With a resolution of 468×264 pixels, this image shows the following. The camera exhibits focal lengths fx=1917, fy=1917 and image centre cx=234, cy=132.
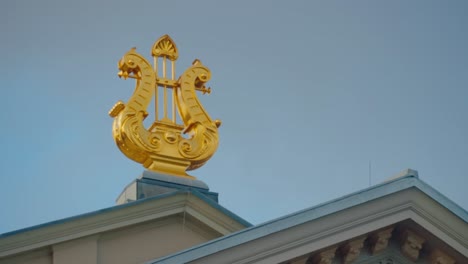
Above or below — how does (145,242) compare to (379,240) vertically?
above

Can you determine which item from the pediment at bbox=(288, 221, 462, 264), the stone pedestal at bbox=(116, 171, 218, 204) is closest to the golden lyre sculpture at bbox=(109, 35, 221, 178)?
the stone pedestal at bbox=(116, 171, 218, 204)

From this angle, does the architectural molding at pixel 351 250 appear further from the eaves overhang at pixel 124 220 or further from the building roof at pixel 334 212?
the eaves overhang at pixel 124 220

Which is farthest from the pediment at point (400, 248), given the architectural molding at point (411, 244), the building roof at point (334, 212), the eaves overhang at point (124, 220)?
the eaves overhang at point (124, 220)

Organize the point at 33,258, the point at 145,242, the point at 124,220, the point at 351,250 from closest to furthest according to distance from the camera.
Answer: the point at 351,250 → the point at 33,258 → the point at 124,220 → the point at 145,242

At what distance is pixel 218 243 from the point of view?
2088 centimetres

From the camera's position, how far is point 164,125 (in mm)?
29000

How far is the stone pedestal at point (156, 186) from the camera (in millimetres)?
28859

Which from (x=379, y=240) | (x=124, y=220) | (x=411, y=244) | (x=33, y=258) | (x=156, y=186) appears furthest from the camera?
(x=156, y=186)

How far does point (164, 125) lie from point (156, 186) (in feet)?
3.06

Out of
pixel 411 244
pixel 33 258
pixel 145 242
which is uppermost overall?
pixel 145 242

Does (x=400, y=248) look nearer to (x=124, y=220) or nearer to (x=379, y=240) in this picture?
(x=379, y=240)

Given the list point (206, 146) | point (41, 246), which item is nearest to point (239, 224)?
point (206, 146)

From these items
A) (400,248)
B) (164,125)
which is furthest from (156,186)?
(400,248)

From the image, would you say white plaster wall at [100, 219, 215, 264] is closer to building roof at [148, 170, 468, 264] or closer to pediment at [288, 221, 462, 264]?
pediment at [288, 221, 462, 264]
